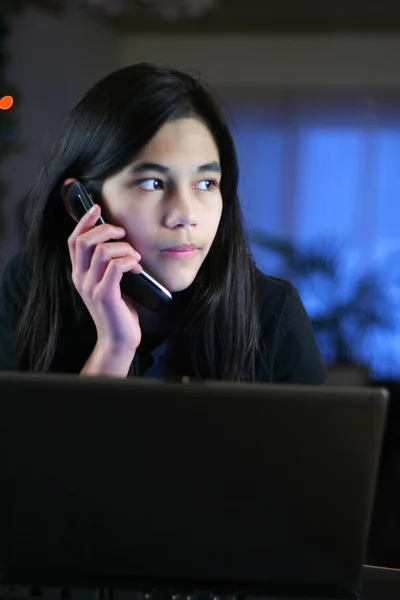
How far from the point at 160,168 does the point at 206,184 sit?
73 mm

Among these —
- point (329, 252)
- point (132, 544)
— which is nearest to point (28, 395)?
point (132, 544)

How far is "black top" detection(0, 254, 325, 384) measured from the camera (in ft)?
4.56

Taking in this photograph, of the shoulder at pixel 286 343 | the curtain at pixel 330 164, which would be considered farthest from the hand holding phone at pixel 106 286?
the curtain at pixel 330 164

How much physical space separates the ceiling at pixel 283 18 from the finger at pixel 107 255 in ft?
13.7

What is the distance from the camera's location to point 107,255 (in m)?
1.26

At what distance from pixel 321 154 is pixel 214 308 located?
487cm

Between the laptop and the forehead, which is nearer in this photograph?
the laptop

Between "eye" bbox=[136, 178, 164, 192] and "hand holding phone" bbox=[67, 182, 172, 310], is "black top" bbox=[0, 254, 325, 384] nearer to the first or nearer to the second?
"hand holding phone" bbox=[67, 182, 172, 310]

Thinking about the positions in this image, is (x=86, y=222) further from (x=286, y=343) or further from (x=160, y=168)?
(x=286, y=343)

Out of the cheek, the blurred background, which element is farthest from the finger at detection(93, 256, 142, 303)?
the blurred background

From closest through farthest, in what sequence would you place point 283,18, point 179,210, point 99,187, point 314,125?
point 179,210
point 99,187
point 283,18
point 314,125

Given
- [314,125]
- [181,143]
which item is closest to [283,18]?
[314,125]

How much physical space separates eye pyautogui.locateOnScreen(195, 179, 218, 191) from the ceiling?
4.10m

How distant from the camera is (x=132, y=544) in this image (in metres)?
0.80
